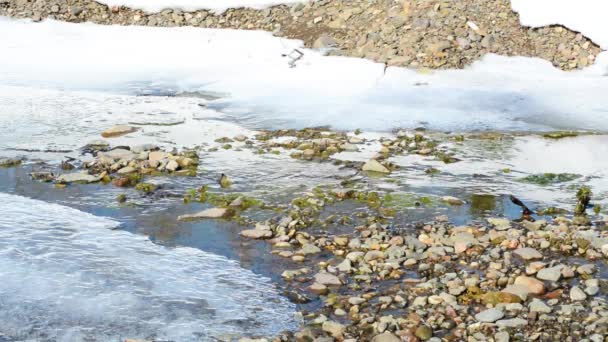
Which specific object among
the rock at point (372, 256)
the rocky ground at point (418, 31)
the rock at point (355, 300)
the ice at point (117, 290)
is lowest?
the ice at point (117, 290)

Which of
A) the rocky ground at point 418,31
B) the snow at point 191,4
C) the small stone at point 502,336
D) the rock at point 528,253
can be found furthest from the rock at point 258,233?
the snow at point 191,4

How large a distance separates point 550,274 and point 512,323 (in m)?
1.21

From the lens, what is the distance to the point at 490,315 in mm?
7242

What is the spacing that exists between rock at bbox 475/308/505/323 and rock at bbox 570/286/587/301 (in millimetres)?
819

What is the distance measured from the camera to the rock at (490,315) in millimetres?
7184

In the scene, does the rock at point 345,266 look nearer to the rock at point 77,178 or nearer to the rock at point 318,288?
the rock at point 318,288

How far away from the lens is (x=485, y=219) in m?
10.2

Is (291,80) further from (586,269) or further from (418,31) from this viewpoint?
(586,269)

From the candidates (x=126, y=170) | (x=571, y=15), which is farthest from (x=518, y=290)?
(x=571, y=15)

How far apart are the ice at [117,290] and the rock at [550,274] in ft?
8.59

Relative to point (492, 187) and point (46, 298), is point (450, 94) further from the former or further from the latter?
point (46, 298)

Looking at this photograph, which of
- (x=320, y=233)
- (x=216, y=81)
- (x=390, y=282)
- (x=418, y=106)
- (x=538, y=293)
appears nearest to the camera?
(x=538, y=293)

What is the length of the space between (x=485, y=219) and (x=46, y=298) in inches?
220

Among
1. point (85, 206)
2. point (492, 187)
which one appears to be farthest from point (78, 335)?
point (492, 187)
